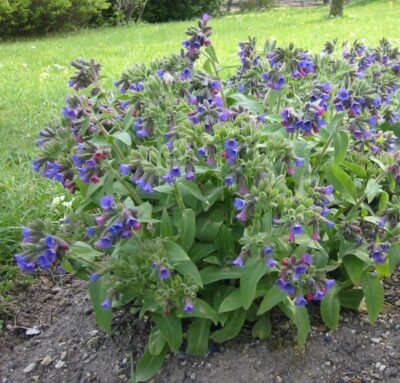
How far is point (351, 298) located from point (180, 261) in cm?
87

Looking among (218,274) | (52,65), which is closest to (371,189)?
(218,274)

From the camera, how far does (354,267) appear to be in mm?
2365

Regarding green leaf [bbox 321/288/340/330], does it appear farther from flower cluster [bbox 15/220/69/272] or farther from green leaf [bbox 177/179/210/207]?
flower cluster [bbox 15/220/69/272]

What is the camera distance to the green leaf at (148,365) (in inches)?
94.0

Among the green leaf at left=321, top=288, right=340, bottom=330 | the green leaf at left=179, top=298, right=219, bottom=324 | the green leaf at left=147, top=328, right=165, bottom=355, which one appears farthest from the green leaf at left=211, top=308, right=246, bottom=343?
the green leaf at left=321, top=288, right=340, bottom=330

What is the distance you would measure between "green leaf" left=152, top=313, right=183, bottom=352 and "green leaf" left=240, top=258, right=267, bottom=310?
1.03ft

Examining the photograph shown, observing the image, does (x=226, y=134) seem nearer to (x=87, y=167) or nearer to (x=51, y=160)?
(x=87, y=167)

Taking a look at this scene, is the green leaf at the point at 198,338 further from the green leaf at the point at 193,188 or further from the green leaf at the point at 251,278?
the green leaf at the point at 193,188

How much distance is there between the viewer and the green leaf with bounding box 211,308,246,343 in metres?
2.36

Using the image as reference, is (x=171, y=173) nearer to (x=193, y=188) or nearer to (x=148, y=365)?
(x=193, y=188)

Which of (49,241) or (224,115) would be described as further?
(224,115)

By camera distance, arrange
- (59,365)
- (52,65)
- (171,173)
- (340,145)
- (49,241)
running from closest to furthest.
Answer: (49,241) → (171,173) → (340,145) → (59,365) → (52,65)

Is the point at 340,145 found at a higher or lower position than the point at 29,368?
higher

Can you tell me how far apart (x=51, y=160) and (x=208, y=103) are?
0.67m
